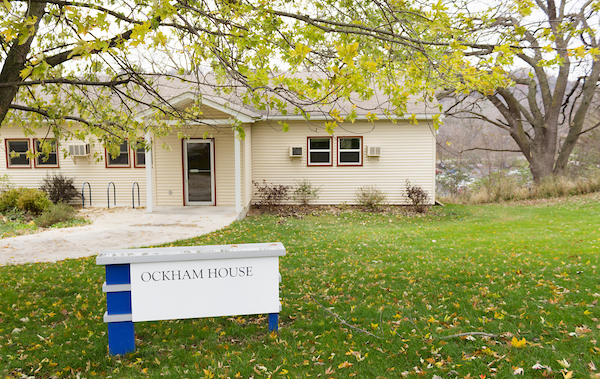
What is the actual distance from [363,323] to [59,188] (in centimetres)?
1376

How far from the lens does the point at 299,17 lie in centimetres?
475

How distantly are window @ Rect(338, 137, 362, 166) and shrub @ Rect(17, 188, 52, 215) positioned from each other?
30.7 feet

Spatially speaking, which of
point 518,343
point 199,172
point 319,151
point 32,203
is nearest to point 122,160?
point 199,172

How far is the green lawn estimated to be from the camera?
343 centimetres

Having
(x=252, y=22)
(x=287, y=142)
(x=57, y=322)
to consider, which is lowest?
(x=57, y=322)

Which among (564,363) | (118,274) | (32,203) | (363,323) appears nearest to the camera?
(564,363)

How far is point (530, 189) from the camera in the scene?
59.5 feet

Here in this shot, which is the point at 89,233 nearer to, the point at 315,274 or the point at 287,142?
the point at 315,274

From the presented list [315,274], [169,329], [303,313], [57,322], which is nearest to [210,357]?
[169,329]

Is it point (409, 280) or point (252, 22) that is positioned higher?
point (252, 22)

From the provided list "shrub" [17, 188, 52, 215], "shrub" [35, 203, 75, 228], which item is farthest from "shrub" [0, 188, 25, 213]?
"shrub" [35, 203, 75, 228]

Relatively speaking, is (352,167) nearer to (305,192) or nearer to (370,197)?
(370,197)

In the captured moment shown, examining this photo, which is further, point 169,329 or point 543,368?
point 169,329

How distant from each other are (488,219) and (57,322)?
1169 centimetres
